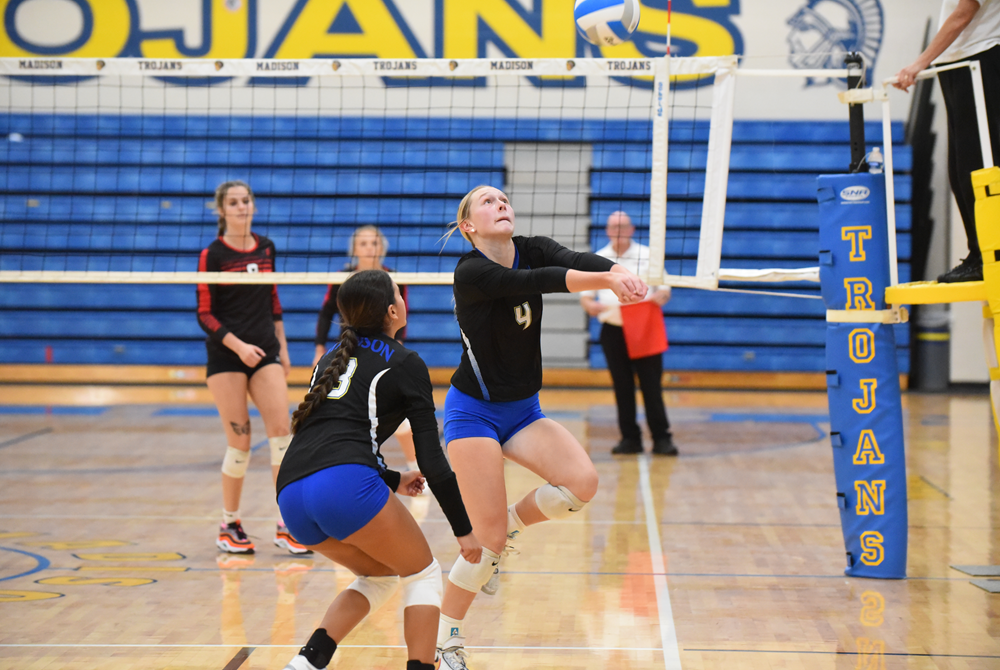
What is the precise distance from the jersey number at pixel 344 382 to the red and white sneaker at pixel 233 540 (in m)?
2.07

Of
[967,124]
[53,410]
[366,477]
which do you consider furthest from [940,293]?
[53,410]

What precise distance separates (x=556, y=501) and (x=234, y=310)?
207 cm

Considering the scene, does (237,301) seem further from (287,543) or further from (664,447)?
(664,447)

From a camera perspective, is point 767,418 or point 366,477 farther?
point 767,418

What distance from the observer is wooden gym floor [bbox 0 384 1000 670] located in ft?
10.0

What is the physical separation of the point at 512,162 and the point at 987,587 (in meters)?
7.52

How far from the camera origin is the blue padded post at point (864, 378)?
3736mm

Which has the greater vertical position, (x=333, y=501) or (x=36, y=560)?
(x=333, y=501)

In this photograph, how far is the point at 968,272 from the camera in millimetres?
3539

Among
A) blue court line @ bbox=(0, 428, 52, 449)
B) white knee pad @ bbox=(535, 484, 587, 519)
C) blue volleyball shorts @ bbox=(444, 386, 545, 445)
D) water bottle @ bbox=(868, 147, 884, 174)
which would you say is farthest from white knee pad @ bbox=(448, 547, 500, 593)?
blue court line @ bbox=(0, 428, 52, 449)

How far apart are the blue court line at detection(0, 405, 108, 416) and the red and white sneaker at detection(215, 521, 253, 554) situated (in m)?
4.88

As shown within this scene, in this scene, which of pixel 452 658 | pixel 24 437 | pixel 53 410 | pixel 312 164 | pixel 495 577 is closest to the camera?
pixel 452 658

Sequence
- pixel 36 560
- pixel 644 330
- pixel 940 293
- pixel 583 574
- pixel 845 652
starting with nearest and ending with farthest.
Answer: pixel 845 652
pixel 940 293
pixel 583 574
pixel 36 560
pixel 644 330

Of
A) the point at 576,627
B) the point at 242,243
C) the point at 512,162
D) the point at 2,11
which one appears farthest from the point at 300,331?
the point at 576,627
